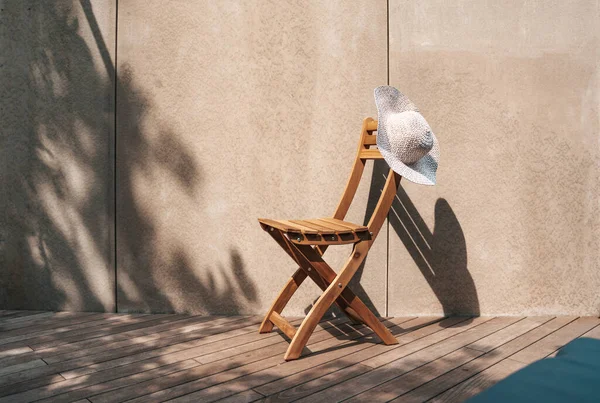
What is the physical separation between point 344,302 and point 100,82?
2155 mm

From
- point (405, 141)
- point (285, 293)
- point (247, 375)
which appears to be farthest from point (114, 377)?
point (405, 141)

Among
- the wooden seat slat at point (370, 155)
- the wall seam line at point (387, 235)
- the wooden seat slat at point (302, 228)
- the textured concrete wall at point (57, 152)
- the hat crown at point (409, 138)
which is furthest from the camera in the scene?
the textured concrete wall at point (57, 152)

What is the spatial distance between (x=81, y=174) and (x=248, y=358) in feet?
5.82

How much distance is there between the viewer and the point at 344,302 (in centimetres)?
284

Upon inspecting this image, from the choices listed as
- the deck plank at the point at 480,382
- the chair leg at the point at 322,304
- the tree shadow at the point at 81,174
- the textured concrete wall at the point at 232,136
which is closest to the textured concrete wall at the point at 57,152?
the tree shadow at the point at 81,174

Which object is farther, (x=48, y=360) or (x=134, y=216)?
(x=134, y=216)

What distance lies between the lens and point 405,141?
8.55ft

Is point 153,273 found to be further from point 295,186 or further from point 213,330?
point 295,186

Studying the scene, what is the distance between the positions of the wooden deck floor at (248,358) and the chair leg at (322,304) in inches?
2.8

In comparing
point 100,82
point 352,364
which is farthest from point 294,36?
point 352,364

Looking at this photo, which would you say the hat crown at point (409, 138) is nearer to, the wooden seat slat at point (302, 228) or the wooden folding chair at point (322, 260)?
the wooden folding chair at point (322, 260)

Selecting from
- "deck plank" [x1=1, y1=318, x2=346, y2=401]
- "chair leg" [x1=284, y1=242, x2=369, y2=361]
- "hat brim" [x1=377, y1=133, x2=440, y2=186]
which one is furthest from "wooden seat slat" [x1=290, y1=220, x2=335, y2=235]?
"deck plank" [x1=1, y1=318, x2=346, y2=401]

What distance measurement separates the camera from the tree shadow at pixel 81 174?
3.31 meters

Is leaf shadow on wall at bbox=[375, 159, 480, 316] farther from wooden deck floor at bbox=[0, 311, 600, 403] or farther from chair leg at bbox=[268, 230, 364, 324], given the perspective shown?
chair leg at bbox=[268, 230, 364, 324]
